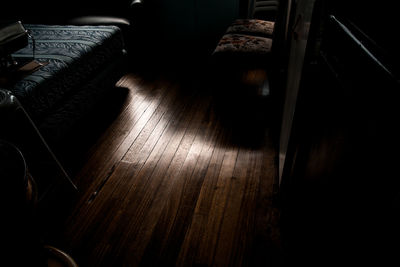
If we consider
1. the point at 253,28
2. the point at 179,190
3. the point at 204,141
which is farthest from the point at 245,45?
the point at 179,190

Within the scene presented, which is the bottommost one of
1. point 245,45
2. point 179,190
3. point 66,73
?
point 179,190

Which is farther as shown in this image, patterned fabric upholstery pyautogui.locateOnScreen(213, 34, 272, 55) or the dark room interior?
patterned fabric upholstery pyautogui.locateOnScreen(213, 34, 272, 55)

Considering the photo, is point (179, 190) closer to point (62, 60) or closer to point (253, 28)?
point (62, 60)

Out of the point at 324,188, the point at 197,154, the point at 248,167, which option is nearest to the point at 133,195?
the point at 197,154

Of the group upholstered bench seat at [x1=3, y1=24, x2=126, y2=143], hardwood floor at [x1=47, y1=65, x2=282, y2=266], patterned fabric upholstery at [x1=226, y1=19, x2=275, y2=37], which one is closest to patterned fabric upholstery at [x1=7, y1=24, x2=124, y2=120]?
upholstered bench seat at [x1=3, y1=24, x2=126, y2=143]

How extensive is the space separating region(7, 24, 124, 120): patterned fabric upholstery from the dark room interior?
0.04 feet

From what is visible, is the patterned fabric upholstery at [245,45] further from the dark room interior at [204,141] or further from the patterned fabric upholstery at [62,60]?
the patterned fabric upholstery at [62,60]

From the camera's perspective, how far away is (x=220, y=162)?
5.76 feet

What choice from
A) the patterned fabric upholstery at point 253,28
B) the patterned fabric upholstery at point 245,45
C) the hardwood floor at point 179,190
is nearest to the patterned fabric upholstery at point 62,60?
the hardwood floor at point 179,190

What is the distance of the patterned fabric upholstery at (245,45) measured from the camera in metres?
2.06

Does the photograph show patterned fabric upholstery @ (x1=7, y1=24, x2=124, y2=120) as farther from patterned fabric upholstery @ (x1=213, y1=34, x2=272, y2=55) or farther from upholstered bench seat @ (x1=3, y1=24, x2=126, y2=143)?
patterned fabric upholstery @ (x1=213, y1=34, x2=272, y2=55)

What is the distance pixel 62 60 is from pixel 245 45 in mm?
1425

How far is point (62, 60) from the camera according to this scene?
71.2 inches

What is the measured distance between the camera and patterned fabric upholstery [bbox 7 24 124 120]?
1.55 meters
